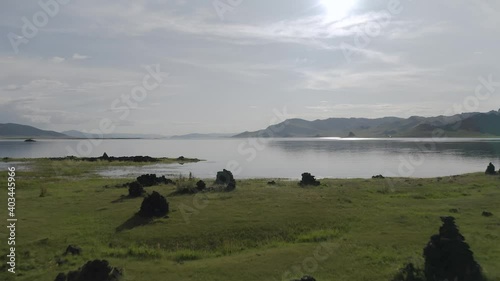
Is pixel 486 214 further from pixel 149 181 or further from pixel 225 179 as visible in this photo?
Result: pixel 149 181

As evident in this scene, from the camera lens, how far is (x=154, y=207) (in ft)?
115

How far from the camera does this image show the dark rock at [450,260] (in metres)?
21.0

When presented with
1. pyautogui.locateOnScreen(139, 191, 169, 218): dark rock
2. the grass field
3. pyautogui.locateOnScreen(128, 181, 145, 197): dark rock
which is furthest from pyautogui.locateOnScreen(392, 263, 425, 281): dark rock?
pyautogui.locateOnScreen(128, 181, 145, 197): dark rock

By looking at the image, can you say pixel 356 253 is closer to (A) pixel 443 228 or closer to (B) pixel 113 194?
(A) pixel 443 228

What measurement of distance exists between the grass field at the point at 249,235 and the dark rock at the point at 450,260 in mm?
1011

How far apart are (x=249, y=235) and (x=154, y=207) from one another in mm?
10382

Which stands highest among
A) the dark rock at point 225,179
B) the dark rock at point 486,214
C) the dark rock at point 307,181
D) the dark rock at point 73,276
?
the dark rock at point 225,179

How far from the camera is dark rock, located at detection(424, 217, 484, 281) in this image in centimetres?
2100

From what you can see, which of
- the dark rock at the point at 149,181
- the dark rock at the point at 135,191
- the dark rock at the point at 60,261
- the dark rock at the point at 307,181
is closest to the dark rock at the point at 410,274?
the dark rock at the point at 60,261

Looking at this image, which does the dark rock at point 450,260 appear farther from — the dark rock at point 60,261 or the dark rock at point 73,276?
the dark rock at point 60,261

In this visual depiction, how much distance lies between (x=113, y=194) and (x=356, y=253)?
1320 inches

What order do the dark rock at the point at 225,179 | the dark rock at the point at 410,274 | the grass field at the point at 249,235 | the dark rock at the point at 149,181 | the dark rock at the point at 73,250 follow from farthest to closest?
the dark rock at the point at 149,181 < the dark rock at the point at 225,179 < the dark rock at the point at 73,250 < the grass field at the point at 249,235 < the dark rock at the point at 410,274

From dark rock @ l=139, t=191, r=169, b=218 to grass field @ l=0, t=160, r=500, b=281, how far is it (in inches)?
42.1

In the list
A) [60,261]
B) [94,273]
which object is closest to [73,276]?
[94,273]
